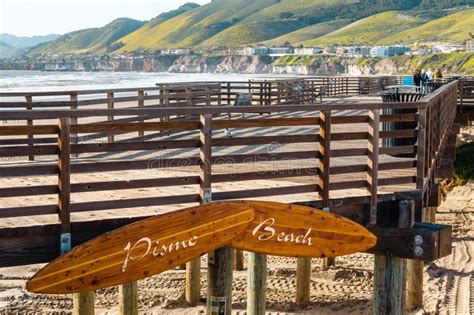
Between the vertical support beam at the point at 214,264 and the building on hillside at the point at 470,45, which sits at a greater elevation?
the building on hillside at the point at 470,45

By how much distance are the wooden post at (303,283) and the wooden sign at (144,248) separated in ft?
21.9

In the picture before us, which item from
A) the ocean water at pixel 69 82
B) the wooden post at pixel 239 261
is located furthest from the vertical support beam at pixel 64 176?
the ocean water at pixel 69 82

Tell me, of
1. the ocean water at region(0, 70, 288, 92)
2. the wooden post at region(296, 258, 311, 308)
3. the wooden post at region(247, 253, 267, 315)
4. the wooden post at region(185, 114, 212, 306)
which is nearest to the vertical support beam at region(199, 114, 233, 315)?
the wooden post at region(185, 114, 212, 306)

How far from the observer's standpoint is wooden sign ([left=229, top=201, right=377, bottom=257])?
8016 millimetres

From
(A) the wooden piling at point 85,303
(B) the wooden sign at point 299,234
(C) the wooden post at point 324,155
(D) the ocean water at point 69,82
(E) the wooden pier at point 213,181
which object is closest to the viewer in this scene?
(E) the wooden pier at point 213,181

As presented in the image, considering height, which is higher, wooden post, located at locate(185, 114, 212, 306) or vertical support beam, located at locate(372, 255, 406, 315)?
wooden post, located at locate(185, 114, 212, 306)

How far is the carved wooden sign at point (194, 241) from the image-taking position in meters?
6.98

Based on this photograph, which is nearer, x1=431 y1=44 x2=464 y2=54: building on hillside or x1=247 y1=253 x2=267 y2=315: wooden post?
x1=247 y1=253 x2=267 y2=315: wooden post

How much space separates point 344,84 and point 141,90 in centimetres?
3322

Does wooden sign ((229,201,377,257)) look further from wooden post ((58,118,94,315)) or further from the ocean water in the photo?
the ocean water

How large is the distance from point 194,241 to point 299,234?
1.26 meters

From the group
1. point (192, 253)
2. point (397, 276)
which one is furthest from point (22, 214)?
point (397, 276)

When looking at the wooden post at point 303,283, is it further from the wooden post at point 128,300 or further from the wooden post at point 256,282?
the wooden post at point 256,282

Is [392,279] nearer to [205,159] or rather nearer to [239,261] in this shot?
[205,159]
